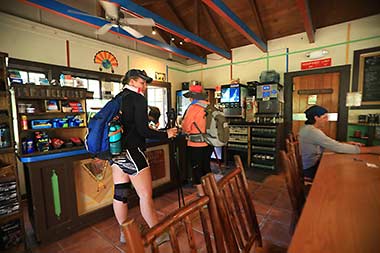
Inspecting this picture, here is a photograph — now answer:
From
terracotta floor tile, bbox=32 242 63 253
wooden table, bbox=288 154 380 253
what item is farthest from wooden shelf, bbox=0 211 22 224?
wooden table, bbox=288 154 380 253

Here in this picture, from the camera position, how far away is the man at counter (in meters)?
1.49

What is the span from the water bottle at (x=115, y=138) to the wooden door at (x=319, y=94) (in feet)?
13.2

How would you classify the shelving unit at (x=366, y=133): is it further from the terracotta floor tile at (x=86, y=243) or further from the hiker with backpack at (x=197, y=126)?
the terracotta floor tile at (x=86, y=243)

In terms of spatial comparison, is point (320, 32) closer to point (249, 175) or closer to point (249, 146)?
point (249, 146)

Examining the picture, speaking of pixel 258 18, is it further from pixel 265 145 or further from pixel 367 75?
pixel 265 145

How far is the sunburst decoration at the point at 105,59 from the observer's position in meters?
3.80

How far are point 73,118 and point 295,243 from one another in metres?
2.61

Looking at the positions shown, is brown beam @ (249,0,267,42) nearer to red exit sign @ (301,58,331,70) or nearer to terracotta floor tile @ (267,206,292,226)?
red exit sign @ (301,58,331,70)

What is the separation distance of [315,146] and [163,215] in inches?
77.6

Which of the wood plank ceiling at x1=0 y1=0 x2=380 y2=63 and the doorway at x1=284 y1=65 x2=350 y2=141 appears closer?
the wood plank ceiling at x1=0 y1=0 x2=380 y2=63

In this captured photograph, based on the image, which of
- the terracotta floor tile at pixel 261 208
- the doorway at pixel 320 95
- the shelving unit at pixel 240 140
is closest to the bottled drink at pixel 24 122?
the terracotta floor tile at pixel 261 208

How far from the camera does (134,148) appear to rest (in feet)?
4.99

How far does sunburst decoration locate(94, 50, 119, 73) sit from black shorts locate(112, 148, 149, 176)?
307cm

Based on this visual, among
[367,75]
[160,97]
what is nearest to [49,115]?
[160,97]
